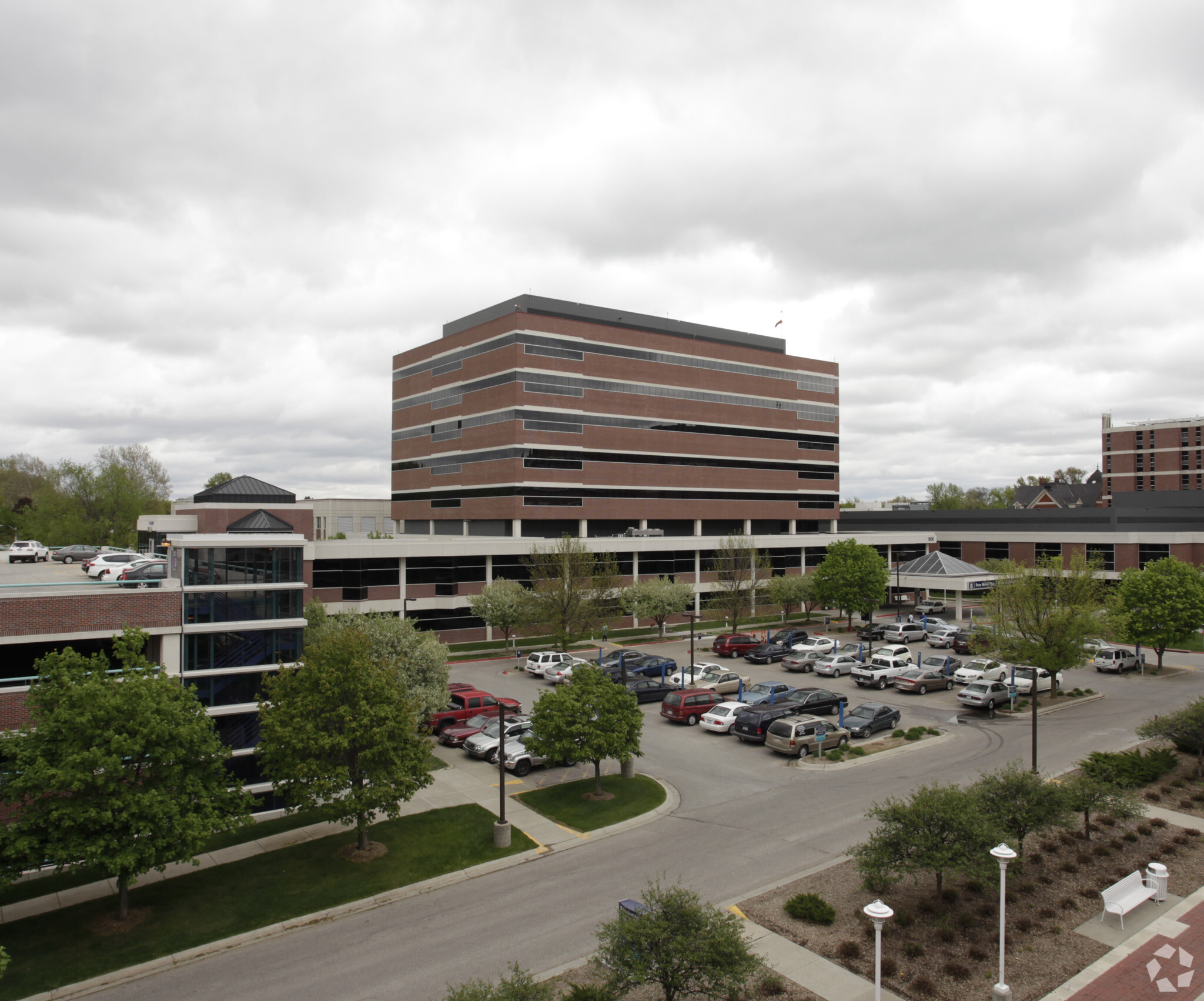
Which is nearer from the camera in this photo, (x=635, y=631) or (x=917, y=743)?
(x=917, y=743)

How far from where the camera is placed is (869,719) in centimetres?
3181

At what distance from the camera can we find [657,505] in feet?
230

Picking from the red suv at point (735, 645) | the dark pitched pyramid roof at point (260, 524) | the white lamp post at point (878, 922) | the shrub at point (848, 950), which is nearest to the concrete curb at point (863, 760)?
the shrub at point (848, 950)

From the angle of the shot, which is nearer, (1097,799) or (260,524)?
(1097,799)

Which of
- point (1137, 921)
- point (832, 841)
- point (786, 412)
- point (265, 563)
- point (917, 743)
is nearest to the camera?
point (1137, 921)

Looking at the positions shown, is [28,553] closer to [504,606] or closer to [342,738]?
[504,606]

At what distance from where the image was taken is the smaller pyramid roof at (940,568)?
6197 centimetres

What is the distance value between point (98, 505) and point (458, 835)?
75604mm

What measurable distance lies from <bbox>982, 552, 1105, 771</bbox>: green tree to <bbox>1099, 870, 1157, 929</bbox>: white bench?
1660 cm

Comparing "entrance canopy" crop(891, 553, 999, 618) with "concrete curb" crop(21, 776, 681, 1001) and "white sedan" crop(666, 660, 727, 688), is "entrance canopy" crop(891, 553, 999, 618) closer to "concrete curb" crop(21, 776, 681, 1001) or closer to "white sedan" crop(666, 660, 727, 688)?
"white sedan" crop(666, 660, 727, 688)

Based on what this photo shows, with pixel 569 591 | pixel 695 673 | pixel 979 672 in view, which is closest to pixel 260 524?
pixel 569 591

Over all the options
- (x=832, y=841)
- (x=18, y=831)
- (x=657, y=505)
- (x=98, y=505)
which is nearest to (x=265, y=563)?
(x=18, y=831)

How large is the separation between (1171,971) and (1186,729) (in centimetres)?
1400

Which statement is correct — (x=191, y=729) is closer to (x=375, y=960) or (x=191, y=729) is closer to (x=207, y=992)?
(x=207, y=992)
